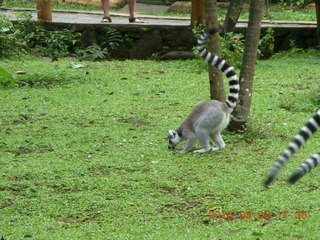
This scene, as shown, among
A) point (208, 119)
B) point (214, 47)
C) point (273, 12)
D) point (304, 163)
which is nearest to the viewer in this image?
point (304, 163)

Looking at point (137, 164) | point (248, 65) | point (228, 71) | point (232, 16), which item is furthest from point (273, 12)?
point (137, 164)

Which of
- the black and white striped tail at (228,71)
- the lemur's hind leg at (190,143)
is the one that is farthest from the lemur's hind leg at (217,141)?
the black and white striped tail at (228,71)

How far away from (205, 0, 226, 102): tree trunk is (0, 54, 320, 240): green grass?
2.12ft

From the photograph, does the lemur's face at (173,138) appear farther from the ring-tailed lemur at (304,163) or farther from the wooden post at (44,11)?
the wooden post at (44,11)

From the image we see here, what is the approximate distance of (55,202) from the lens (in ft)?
20.0

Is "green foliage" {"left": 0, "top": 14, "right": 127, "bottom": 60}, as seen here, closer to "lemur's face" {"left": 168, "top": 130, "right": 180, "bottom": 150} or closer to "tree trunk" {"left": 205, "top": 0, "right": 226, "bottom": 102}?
"tree trunk" {"left": 205, "top": 0, "right": 226, "bottom": 102}

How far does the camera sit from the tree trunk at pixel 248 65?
820 cm

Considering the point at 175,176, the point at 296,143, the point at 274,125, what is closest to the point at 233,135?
the point at 274,125

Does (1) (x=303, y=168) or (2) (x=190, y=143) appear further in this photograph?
(2) (x=190, y=143)

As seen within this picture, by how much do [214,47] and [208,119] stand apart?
134cm
